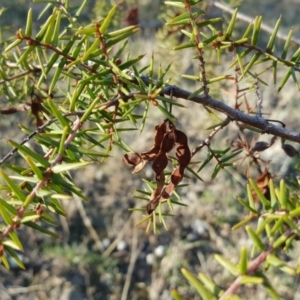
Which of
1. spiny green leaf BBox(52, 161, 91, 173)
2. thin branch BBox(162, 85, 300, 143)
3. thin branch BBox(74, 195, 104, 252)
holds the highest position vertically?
thin branch BBox(162, 85, 300, 143)

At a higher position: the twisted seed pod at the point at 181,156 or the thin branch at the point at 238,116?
the thin branch at the point at 238,116

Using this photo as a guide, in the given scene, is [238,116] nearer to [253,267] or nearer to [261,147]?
[261,147]

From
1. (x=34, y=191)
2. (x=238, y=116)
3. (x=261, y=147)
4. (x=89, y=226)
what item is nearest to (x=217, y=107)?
(x=238, y=116)

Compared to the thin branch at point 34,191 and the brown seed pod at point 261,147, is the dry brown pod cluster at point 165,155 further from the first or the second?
the brown seed pod at point 261,147

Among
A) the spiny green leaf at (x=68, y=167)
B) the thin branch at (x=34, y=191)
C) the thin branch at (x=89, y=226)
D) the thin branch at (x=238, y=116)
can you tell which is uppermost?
the thin branch at (x=238, y=116)

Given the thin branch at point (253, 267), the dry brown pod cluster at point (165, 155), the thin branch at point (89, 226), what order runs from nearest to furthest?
1. the thin branch at point (253, 267)
2. the dry brown pod cluster at point (165, 155)
3. the thin branch at point (89, 226)

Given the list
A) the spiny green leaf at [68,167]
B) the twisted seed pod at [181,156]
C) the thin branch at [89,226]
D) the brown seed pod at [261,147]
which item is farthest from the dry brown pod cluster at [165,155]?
the thin branch at [89,226]

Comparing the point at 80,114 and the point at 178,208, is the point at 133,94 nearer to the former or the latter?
the point at 80,114

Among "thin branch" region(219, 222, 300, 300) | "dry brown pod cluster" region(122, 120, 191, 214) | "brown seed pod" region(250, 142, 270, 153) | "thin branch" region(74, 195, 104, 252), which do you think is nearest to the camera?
"thin branch" region(219, 222, 300, 300)

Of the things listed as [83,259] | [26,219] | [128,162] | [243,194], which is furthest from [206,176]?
[26,219]

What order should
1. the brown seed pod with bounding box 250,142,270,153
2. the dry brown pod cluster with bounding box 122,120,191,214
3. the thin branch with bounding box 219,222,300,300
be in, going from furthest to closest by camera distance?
the brown seed pod with bounding box 250,142,270,153 → the dry brown pod cluster with bounding box 122,120,191,214 → the thin branch with bounding box 219,222,300,300

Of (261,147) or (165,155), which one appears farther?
(261,147)

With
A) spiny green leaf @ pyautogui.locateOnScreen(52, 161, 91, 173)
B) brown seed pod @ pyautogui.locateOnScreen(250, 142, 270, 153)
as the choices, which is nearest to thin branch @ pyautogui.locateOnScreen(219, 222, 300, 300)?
spiny green leaf @ pyautogui.locateOnScreen(52, 161, 91, 173)

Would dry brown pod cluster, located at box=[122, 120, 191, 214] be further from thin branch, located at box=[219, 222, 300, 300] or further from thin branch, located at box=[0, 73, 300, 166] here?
thin branch, located at box=[219, 222, 300, 300]
